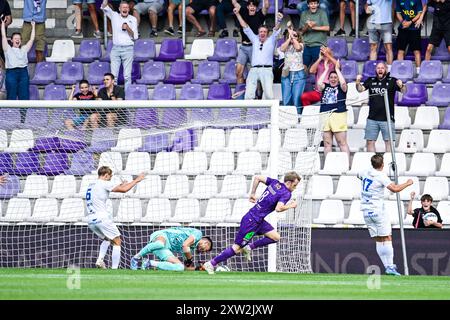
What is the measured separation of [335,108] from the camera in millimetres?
21781

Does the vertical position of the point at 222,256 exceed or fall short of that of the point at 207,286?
it exceeds it

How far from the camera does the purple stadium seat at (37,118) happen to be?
21.7 metres

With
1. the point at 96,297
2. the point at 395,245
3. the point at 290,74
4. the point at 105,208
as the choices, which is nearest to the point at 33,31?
the point at 290,74

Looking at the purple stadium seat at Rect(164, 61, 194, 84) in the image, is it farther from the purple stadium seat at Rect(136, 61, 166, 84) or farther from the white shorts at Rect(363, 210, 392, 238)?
the white shorts at Rect(363, 210, 392, 238)

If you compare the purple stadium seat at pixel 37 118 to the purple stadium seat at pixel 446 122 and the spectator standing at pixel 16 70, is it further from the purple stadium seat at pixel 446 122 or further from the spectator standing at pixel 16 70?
the purple stadium seat at pixel 446 122

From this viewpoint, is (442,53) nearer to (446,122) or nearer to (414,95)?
(414,95)

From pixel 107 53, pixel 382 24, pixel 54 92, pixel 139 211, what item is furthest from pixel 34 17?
pixel 382 24

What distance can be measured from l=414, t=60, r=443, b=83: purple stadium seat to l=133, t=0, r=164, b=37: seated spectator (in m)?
4.81

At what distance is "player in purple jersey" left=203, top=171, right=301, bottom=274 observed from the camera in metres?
17.6

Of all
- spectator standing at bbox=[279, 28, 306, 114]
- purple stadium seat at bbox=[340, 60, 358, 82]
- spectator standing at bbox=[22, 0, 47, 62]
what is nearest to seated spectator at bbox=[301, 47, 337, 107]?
Answer: spectator standing at bbox=[279, 28, 306, 114]

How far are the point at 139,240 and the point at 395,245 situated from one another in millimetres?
3635

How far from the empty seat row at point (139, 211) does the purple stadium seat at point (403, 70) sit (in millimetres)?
4055

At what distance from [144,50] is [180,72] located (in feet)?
3.00

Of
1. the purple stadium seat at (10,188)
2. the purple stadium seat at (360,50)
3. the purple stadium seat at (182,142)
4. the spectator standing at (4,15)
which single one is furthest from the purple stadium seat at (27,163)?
the purple stadium seat at (360,50)
